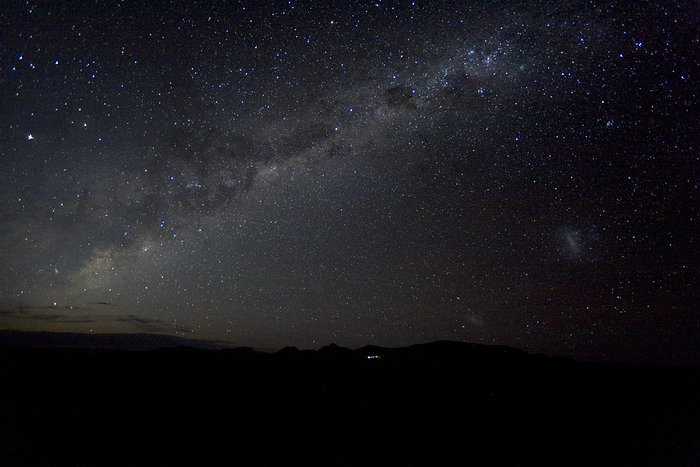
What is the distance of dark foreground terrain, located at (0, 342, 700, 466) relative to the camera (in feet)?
27.1

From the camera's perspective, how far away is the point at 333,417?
10.8 m

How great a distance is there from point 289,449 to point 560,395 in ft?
33.5

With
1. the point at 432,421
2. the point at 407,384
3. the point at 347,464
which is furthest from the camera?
the point at 407,384

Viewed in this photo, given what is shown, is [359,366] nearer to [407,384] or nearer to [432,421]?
[407,384]

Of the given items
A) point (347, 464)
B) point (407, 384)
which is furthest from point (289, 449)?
point (407, 384)

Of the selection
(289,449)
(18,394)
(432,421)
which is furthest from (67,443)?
(432,421)

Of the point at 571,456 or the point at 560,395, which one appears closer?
the point at 571,456

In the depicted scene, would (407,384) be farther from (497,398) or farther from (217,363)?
(217,363)

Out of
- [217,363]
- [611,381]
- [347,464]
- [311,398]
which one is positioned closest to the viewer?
[347,464]

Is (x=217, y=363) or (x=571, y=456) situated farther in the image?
(x=217, y=363)

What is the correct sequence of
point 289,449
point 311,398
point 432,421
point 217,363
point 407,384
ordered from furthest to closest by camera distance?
point 217,363, point 407,384, point 311,398, point 432,421, point 289,449

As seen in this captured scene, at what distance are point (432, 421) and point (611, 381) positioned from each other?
445 inches

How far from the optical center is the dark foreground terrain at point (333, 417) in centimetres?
826

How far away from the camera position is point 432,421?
10.8 metres
